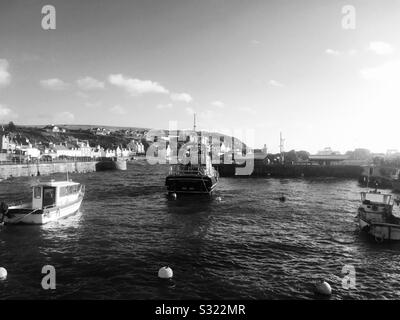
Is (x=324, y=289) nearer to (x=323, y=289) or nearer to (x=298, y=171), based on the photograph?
(x=323, y=289)

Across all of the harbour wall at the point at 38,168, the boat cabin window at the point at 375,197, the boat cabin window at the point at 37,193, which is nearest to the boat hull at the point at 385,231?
the boat cabin window at the point at 375,197

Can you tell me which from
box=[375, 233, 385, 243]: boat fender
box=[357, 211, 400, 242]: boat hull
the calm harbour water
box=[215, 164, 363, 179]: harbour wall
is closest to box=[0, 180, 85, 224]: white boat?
the calm harbour water

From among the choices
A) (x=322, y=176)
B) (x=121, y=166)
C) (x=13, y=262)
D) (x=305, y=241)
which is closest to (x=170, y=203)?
(x=305, y=241)

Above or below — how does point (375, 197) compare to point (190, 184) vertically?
below

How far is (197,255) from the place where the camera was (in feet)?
80.2

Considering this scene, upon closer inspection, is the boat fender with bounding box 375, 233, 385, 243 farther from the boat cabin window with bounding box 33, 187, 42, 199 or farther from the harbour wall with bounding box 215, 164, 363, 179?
the harbour wall with bounding box 215, 164, 363, 179

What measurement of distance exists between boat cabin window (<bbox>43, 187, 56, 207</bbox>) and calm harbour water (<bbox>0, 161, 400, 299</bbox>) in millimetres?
2711

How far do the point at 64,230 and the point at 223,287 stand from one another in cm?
1958

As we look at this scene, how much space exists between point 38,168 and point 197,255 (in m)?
93.6

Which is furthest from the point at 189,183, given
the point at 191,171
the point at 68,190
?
the point at 68,190

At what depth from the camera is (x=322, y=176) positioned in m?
116
